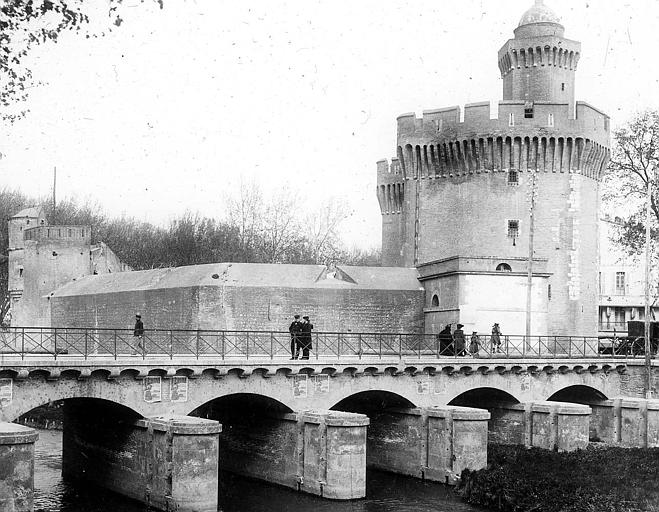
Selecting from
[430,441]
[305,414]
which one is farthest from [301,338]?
[430,441]

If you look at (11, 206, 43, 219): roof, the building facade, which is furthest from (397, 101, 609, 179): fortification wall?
(11, 206, 43, 219): roof

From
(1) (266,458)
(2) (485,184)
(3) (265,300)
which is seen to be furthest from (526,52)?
(1) (266,458)

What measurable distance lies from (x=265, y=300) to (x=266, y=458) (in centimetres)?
919

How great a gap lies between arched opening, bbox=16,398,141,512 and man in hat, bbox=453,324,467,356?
10365 mm

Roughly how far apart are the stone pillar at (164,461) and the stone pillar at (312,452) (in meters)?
3.21

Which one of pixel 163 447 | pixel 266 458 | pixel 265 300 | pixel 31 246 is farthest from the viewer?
pixel 31 246

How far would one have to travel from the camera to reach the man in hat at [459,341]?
1161 inches

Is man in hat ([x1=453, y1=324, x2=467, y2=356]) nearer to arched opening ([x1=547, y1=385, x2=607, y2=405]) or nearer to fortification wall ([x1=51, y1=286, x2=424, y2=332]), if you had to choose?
arched opening ([x1=547, y1=385, x2=607, y2=405])

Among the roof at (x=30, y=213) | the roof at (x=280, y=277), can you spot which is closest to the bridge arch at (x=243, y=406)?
the roof at (x=280, y=277)

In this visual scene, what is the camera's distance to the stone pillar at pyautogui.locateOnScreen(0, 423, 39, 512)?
17.5m

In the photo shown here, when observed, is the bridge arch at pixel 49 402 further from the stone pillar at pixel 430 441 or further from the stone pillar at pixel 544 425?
the stone pillar at pixel 544 425

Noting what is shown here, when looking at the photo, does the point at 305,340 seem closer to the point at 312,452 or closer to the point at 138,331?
the point at 312,452

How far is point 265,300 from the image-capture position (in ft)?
112

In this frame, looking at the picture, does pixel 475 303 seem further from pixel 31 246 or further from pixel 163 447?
pixel 31 246
